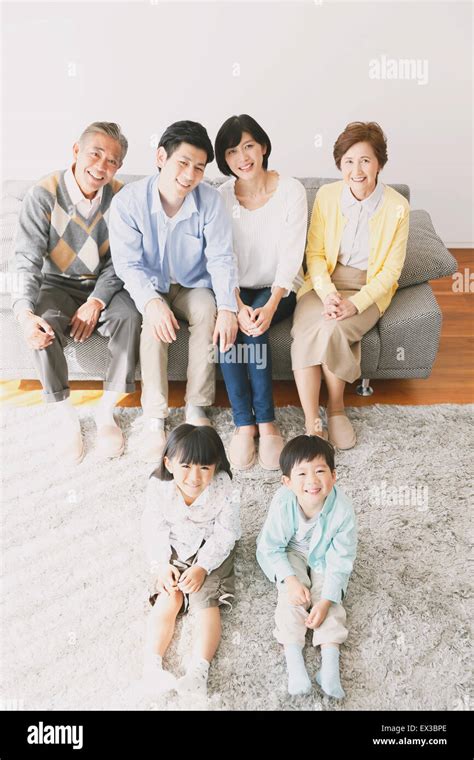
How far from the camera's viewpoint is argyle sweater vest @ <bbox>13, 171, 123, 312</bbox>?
236 centimetres

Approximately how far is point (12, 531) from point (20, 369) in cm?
70

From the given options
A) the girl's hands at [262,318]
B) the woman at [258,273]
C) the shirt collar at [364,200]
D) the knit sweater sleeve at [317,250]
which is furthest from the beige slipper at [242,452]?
the shirt collar at [364,200]

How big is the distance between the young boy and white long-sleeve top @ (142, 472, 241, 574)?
10cm

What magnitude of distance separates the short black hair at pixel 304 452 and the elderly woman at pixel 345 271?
22.9 inches

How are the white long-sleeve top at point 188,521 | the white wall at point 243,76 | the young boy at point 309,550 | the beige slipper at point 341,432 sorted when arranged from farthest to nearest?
the white wall at point 243,76, the beige slipper at point 341,432, the white long-sleeve top at point 188,521, the young boy at point 309,550

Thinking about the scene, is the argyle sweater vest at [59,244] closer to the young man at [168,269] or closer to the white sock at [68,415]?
the young man at [168,269]

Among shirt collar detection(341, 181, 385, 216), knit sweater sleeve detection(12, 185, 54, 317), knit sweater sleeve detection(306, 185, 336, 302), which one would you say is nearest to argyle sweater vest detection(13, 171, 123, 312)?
knit sweater sleeve detection(12, 185, 54, 317)

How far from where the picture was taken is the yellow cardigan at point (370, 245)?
7.92ft

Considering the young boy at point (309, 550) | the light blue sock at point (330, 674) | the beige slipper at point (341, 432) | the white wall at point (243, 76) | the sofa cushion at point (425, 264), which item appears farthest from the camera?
the white wall at point (243, 76)

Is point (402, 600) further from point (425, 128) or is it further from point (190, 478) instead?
point (425, 128)

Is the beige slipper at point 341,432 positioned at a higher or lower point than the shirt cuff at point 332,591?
higher

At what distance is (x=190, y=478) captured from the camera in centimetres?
180

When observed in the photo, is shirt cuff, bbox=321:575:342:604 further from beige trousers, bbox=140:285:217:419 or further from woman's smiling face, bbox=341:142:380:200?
woman's smiling face, bbox=341:142:380:200

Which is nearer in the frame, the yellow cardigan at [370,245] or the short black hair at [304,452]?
the short black hair at [304,452]
